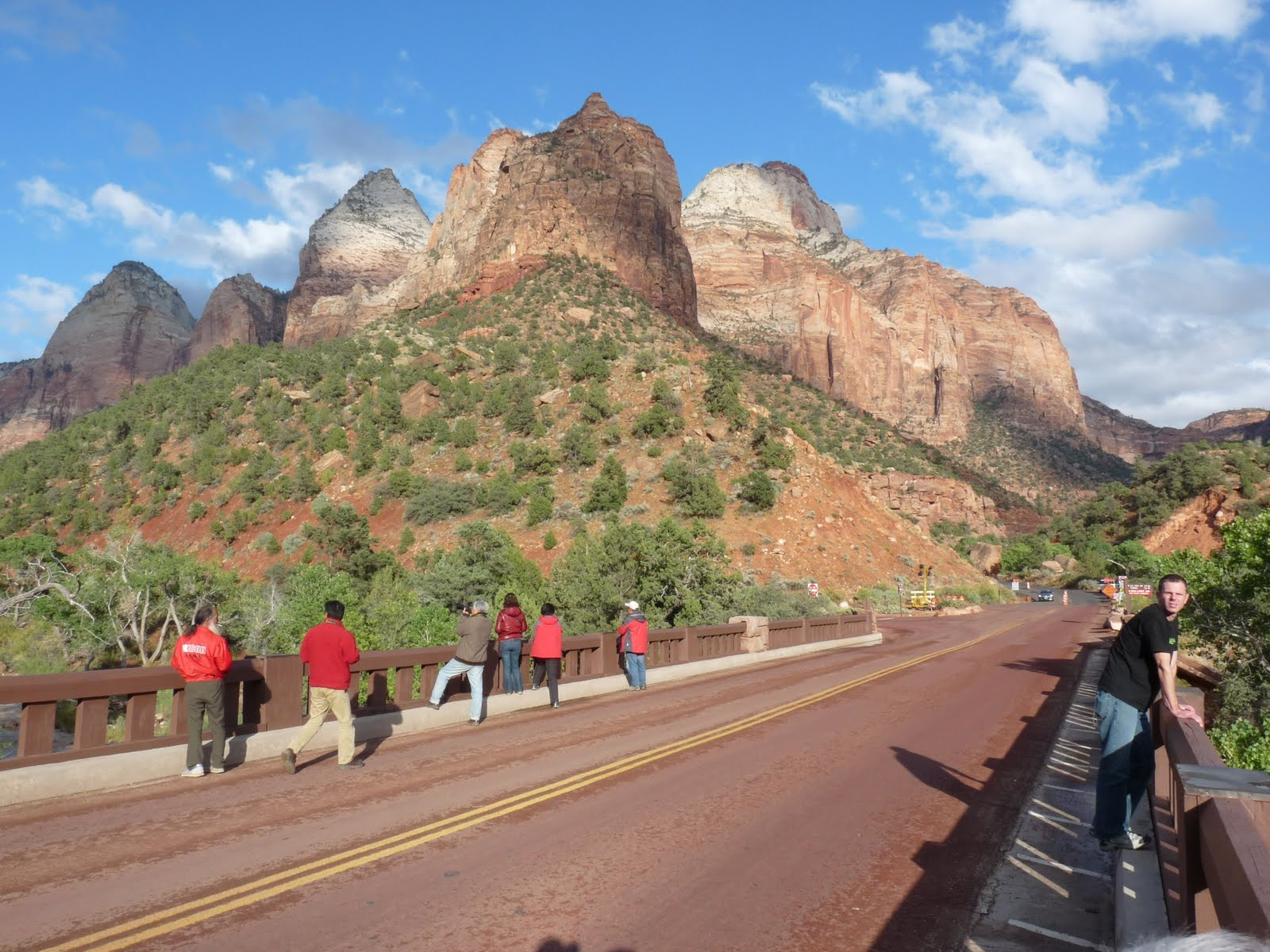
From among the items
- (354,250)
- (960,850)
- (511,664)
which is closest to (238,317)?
(354,250)

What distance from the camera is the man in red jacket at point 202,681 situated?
27.9ft

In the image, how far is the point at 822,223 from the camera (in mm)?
199250

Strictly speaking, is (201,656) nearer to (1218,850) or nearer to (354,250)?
(1218,850)

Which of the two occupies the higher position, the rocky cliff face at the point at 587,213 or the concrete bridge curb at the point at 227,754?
the rocky cliff face at the point at 587,213

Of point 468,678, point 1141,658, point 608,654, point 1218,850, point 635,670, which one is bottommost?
point 635,670

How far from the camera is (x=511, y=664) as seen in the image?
13.7 metres

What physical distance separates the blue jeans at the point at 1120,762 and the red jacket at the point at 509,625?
9035 millimetres

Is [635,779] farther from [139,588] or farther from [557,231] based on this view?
[557,231]

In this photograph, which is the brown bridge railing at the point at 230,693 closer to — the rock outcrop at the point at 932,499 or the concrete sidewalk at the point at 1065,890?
the concrete sidewalk at the point at 1065,890

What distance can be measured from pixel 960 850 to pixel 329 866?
15.5 ft

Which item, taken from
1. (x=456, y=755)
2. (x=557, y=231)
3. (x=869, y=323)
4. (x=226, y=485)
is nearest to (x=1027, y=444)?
(x=869, y=323)

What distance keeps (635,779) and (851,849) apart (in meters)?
2.63

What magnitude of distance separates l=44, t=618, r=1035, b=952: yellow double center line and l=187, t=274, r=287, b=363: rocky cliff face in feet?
494

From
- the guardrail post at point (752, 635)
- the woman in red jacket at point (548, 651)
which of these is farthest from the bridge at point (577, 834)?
the guardrail post at point (752, 635)
